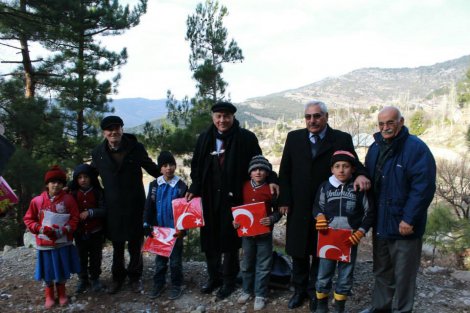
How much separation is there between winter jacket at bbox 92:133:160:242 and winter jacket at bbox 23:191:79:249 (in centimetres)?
44

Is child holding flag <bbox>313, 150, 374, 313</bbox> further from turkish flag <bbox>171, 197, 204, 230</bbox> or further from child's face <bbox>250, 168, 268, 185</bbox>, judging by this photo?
turkish flag <bbox>171, 197, 204, 230</bbox>

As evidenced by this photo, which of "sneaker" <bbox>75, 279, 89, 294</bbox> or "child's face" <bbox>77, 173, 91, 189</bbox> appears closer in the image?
"child's face" <bbox>77, 173, 91, 189</bbox>

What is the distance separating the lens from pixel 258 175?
414 cm

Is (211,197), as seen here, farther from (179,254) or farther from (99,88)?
(99,88)

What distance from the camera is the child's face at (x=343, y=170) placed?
365cm

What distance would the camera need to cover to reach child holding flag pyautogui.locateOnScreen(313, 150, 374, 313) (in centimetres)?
365

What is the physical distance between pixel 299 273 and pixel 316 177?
1198 millimetres

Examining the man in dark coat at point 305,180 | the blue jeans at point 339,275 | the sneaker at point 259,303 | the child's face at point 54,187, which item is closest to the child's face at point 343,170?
the man in dark coat at point 305,180

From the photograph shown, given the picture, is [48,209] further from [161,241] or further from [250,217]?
[250,217]

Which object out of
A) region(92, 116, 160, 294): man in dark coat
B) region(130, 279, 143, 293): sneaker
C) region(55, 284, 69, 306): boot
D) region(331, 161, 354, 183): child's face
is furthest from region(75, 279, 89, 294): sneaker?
region(331, 161, 354, 183): child's face

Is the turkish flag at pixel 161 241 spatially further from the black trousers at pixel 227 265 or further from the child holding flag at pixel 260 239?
the child holding flag at pixel 260 239

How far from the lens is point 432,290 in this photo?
4.89 meters

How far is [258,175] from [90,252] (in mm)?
2647

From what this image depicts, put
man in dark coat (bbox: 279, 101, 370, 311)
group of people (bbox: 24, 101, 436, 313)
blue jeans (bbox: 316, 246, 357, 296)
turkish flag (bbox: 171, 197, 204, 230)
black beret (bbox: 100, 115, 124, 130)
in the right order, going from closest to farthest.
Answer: group of people (bbox: 24, 101, 436, 313)
blue jeans (bbox: 316, 246, 357, 296)
man in dark coat (bbox: 279, 101, 370, 311)
turkish flag (bbox: 171, 197, 204, 230)
black beret (bbox: 100, 115, 124, 130)
